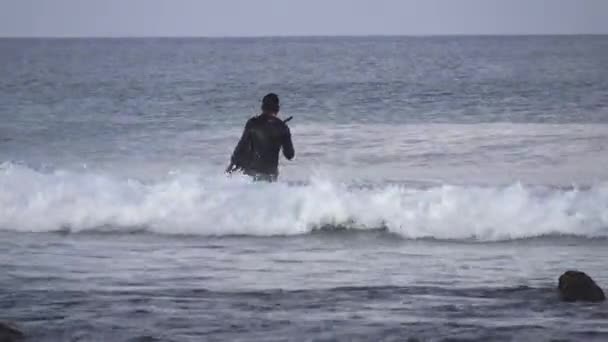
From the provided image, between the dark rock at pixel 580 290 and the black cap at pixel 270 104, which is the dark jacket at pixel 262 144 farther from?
the dark rock at pixel 580 290

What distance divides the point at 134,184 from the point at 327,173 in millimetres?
6316

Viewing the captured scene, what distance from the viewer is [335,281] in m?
10.2

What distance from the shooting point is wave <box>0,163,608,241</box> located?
13.6 m

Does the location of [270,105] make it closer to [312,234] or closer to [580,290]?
[312,234]

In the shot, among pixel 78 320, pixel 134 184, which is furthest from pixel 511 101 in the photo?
pixel 78 320

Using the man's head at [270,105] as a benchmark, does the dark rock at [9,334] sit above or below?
below

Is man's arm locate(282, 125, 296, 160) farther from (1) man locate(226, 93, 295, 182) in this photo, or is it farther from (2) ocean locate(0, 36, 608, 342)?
(2) ocean locate(0, 36, 608, 342)

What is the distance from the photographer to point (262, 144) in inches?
478

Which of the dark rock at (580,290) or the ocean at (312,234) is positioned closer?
the ocean at (312,234)

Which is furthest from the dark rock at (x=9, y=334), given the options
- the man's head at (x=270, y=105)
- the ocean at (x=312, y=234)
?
the man's head at (x=270, y=105)

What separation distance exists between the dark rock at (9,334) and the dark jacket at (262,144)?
441 centimetres

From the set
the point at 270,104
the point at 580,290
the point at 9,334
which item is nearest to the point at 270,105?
the point at 270,104

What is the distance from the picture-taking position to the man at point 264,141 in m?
12.1

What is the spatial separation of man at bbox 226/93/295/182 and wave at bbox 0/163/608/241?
1.56 meters
